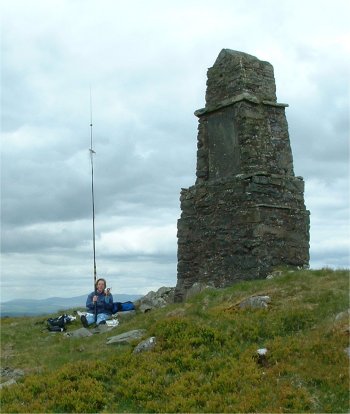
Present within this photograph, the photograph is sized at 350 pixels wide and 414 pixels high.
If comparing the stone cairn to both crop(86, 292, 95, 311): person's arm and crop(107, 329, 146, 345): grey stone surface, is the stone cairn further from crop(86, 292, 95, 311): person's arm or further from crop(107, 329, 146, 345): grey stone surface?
crop(107, 329, 146, 345): grey stone surface

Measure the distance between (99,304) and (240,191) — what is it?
590cm

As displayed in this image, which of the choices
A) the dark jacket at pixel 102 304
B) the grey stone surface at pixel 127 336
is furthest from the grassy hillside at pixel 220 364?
the dark jacket at pixel 102 304

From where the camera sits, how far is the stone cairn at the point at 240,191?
1574cm

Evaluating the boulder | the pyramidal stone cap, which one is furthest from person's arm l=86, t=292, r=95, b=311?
the pyramidal stone cap

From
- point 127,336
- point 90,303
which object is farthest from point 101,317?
point 127,336

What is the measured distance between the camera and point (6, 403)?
32.1 ft

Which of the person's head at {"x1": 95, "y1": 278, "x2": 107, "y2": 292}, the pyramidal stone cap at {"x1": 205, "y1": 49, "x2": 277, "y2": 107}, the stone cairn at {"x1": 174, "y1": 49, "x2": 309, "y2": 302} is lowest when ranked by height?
the person's head at {"x1": 95, "y1": 278, "x2": 107, "y2": 292}

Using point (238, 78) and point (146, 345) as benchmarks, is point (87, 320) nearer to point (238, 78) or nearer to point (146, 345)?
point (146, 345)

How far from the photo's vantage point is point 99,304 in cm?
1731

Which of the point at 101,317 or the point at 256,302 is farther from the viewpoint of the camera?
the point at 101,317

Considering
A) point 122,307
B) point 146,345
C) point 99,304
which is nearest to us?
point 146,345

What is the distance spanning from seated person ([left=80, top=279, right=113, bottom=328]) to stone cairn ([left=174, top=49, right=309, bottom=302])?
92.0 inches

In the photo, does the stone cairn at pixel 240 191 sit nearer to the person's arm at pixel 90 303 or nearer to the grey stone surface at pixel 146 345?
the person's arm at pixel 90 303

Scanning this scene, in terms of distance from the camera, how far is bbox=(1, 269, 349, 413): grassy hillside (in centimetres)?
860
